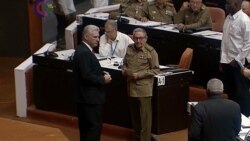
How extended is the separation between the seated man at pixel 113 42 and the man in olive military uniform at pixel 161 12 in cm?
141

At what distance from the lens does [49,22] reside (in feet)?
38.8

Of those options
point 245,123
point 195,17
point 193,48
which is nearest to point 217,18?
point 195,17

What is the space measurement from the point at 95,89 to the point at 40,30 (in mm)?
4935

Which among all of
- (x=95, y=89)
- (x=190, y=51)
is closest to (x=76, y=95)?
(x=95, y=89)

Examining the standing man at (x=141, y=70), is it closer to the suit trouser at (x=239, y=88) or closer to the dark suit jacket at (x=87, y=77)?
the dark suit jacket at (x=87, y=77)

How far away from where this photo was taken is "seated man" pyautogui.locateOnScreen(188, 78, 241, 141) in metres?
5.45

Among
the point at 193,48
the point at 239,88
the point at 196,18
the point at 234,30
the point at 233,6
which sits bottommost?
the point at 239,88

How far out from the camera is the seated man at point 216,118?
545cm

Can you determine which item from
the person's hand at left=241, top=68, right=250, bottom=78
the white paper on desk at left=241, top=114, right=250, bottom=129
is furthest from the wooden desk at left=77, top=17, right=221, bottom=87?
the white paper on desk at left=241, top=114, right=250, bottom=129

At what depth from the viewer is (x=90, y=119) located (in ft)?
22.4

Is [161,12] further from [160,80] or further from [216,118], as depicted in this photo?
[216,118]

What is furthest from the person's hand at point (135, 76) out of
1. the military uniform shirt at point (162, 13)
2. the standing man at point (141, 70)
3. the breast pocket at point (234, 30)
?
the military uniform shirt at point (162, 13)

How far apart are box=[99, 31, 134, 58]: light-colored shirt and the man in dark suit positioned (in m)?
1.24

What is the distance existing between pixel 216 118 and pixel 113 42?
2.84 meters
